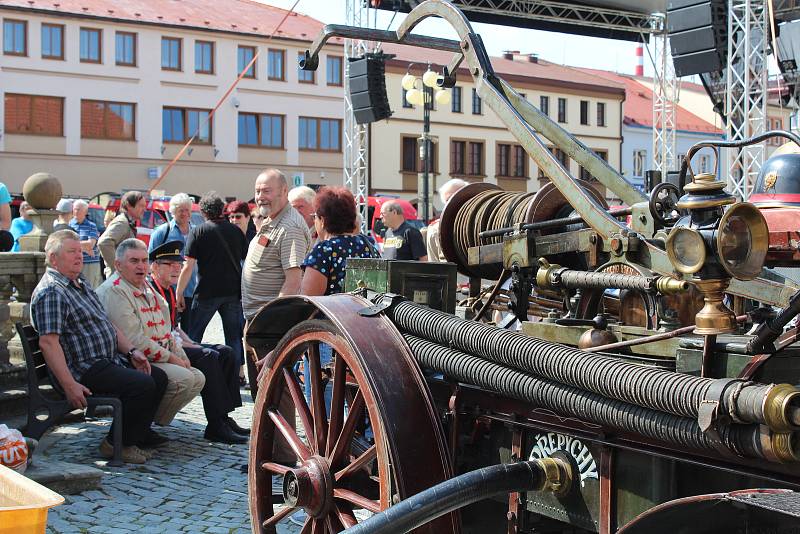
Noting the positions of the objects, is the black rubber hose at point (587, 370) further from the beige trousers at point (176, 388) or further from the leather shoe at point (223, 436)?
the leather shoe at point (223, 436)

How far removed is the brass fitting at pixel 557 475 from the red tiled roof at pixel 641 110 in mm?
51494

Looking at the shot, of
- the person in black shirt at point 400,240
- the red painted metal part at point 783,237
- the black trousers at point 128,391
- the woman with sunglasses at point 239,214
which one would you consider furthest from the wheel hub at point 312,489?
the woman with sunglasses at point 239,214

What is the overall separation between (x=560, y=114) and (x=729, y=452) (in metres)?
49.8

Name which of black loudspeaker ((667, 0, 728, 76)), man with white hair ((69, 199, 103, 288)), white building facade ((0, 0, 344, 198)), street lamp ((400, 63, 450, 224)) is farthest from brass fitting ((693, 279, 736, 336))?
white building facade ((0, 0, 344, 198))

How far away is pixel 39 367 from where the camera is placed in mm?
6445

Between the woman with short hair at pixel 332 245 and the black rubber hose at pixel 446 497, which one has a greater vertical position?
the woman with short hair at pixel 332 245

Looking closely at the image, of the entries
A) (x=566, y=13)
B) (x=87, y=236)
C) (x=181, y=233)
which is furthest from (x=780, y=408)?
(x=566, y=13)

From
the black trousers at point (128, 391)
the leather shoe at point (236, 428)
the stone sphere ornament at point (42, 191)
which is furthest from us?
the stone sphere ornament at point (42, 191)

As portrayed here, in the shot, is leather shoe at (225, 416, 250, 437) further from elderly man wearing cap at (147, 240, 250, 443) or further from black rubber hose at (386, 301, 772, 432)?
black rubber hose at (386, 301, 772, 432)

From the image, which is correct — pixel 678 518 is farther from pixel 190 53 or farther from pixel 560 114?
pixel 560 114

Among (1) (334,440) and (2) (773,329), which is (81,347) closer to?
(1) (334,440)

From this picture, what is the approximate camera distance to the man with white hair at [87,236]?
1182cm

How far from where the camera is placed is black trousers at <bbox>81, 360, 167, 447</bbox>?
6.41 meters

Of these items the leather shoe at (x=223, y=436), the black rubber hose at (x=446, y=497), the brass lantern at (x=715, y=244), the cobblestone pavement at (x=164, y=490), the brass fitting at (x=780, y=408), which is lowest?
the cobblestone pavement at (x=164, y=490)
